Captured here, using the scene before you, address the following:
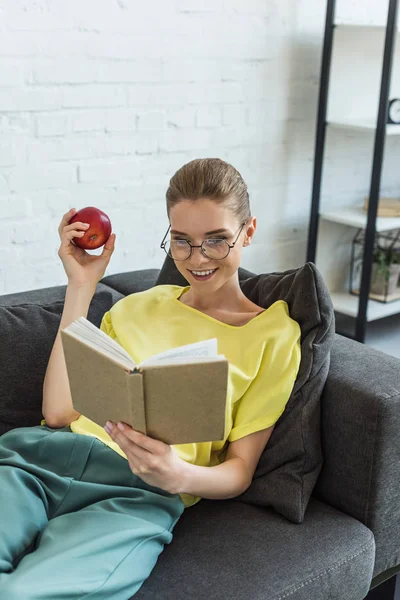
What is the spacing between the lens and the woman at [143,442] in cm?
131

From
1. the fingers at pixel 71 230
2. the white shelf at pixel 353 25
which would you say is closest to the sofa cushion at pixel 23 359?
the fingers at pixel 71 230

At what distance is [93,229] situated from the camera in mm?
1687

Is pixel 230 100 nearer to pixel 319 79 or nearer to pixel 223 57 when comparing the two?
pixel 223 57

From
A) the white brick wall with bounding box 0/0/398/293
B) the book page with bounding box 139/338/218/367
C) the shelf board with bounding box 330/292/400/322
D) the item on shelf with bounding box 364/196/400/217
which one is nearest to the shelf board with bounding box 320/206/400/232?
the item on shelf with bounding box 364/196/400/217

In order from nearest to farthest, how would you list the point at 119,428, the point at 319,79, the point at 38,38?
the point at 119,428
the point at 38,38
the point at 319,79

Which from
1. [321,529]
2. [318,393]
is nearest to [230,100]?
[318,393]

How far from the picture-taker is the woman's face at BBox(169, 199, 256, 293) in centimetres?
156

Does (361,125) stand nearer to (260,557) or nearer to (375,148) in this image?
(375,148)

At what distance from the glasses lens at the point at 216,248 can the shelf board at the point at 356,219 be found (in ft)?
5.72

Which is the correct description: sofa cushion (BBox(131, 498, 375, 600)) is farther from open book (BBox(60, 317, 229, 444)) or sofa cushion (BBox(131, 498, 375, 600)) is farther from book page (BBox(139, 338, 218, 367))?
book page (BBox(139, 338, 218, 367))

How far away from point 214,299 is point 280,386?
26 cm

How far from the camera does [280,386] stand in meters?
1.55

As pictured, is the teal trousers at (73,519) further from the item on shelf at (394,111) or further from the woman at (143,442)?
the item on shelf at (394,111)

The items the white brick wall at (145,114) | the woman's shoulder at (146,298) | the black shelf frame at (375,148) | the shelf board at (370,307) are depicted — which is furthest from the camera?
the shelf board at (370,307)
